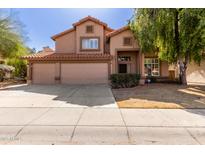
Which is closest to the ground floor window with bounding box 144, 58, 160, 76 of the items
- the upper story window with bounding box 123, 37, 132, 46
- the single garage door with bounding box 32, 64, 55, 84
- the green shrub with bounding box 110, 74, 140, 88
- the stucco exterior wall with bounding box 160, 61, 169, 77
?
the stucco exterior wall with bounding box 160, 61, 169, 77

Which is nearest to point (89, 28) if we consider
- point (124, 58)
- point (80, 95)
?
point (124, 58)

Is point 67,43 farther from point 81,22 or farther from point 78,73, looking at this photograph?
point 78,73

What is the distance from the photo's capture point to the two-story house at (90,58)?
23656 millimetres

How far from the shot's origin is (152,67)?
28.6 meters

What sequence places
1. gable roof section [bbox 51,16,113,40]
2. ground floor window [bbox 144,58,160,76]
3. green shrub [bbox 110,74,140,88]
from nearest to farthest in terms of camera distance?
green shrub [bbox 110,74,140,88]
gable roof section [bbox 51,16,113,40]
ground floor window [bbox 144,58,160,76]

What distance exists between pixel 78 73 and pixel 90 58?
6.23 feet

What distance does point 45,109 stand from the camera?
10.9m

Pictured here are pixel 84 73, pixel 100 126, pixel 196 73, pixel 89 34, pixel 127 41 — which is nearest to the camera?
pixel 100 126

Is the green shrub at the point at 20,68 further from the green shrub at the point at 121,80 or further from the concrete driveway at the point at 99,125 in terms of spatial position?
the concrete driveway at the point at 99,125

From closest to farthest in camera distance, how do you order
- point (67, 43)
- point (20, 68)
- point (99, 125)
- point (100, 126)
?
point (100, 126)
point (99, 125)
point (67, 43)
point (20, 68)

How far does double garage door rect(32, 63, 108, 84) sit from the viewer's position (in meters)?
23.6

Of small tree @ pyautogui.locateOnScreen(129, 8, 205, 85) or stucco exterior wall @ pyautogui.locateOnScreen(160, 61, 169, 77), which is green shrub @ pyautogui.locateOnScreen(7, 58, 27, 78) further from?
small tree @ pyautogui.locateOnScreen(129, 8, 205, 85)

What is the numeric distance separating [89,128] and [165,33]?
15736 millimetres

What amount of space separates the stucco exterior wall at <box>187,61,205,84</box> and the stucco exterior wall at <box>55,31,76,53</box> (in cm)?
1432
